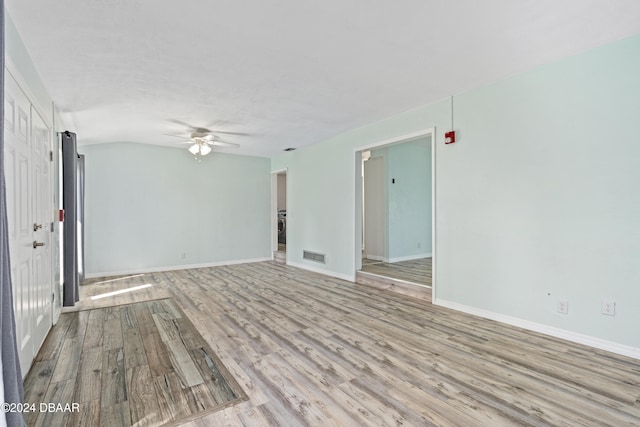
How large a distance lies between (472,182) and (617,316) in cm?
169

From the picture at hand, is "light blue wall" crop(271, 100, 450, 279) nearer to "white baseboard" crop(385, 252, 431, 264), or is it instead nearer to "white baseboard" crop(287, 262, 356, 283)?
"white baseboard" crop(287, 262, 356, 283)

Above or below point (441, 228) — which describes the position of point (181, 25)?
above

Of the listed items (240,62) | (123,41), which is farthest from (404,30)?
(123,41)

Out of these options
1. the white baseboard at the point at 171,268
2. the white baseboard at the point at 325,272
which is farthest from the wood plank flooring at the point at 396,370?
the white baseboard at the point at 171,268

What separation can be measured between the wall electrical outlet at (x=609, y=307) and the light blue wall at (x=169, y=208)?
19.8 feet

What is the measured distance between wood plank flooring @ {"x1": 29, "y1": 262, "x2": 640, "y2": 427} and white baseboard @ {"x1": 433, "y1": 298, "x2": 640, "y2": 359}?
8 cm

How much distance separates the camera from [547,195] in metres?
2.91

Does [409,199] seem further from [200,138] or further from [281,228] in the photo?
[281,228]

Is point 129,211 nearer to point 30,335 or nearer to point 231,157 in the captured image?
point 231,157

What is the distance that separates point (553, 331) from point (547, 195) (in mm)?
1262

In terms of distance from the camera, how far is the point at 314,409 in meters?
1.83

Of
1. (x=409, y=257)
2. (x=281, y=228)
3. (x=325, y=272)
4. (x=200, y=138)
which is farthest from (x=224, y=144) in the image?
(x=281, y=228)

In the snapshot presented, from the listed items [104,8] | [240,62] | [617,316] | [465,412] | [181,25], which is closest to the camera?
[465,412]

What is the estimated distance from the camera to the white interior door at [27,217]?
1988mm
